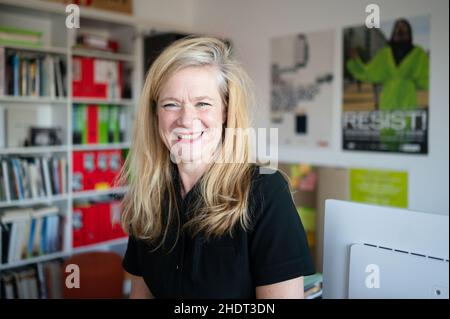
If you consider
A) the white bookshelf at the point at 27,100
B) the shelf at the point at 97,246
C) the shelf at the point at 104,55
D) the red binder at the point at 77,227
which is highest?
the shelf at the point at 104,55

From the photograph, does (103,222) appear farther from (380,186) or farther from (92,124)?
(380,186)

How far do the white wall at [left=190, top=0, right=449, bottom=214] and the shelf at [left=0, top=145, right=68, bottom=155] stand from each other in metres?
1.24

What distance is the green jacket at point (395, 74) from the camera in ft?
7.21

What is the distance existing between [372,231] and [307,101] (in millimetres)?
2109

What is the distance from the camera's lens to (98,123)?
9.62ft

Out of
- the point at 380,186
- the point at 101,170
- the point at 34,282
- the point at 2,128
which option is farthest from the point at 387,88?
the point at 34,282

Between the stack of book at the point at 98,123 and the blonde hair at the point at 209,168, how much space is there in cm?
187

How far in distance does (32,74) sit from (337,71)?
1778 mm

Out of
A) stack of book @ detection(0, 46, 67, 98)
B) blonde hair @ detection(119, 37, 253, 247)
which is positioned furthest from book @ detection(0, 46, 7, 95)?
blonde hair @ detection(119, 37, 253, 247)

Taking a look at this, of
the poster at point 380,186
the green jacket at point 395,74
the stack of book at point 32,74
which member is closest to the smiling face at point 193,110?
the poster at point 380,186

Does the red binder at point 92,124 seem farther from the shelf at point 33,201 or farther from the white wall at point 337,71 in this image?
the white wall at point 337,71

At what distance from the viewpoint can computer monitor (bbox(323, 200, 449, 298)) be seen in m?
0.68
